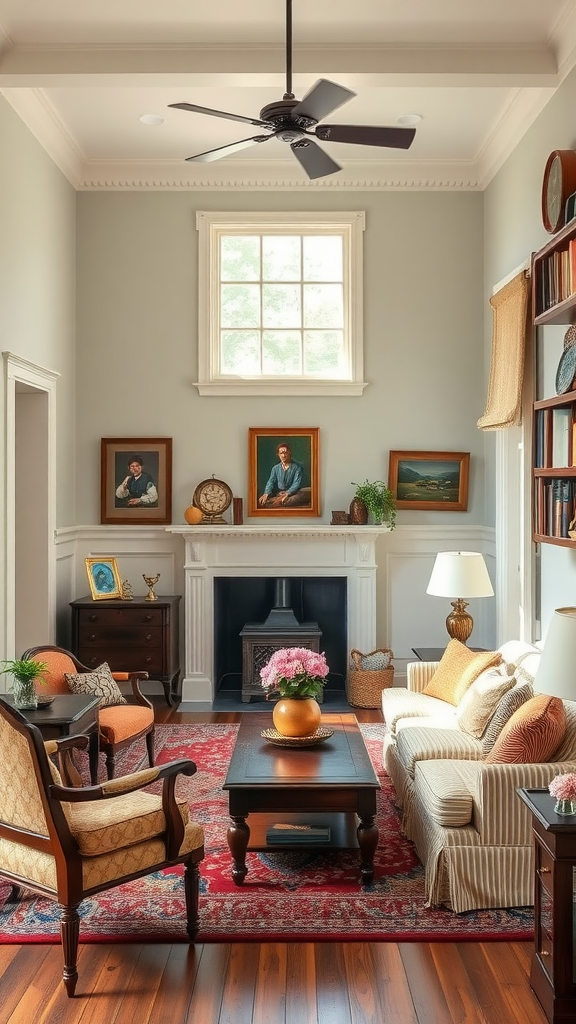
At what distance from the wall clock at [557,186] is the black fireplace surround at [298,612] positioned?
3.69 metres

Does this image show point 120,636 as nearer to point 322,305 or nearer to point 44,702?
point 44,702

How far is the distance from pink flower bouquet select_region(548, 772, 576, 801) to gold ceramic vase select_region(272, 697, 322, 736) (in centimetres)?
163

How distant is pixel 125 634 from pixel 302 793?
3406 mm

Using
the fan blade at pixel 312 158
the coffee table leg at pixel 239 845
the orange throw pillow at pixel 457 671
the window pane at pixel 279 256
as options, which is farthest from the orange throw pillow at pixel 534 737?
the window pane at pixel 279 256

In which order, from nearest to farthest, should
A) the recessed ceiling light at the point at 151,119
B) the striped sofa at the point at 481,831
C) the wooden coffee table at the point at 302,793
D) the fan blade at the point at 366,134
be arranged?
1. the striped sofa at the point at 481,831
2. the wooden coffee table at the point at 302,793
3. the fan blade at the point at 366,134
4. the recessed ceiling light at the point at 151,119

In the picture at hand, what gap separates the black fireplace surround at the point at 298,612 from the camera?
770 cm

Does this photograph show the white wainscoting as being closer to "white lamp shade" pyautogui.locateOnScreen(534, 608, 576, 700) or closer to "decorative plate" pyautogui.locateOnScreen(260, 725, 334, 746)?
"decorative plate" pyautogui.locateOnScreen(260, 725, 334, 746)

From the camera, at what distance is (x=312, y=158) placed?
461cm

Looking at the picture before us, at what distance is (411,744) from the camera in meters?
4.50

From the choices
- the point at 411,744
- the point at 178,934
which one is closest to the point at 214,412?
the point at 411,744

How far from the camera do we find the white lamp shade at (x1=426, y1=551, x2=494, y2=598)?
557cm

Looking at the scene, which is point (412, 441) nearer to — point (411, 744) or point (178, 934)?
point (411, 744)

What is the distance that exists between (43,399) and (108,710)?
267cm

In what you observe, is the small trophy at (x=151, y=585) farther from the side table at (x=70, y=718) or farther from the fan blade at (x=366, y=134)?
the fan blade at (x=366, y=134)
